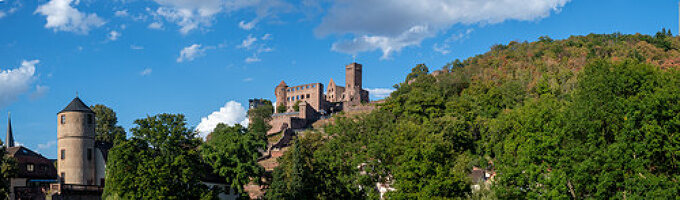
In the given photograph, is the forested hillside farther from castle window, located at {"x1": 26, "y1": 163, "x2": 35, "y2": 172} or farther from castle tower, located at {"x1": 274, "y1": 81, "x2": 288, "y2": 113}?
castle tower, located at {"x1": 274, "y1": 81, "x2": 288, "y2": 113}

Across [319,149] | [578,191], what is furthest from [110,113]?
[578,191]

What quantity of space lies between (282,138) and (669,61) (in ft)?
172

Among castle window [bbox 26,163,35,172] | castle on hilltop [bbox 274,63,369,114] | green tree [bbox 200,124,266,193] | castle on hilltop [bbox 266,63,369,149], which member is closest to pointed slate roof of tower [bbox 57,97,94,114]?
castle window [bbox 26,163,35,172]

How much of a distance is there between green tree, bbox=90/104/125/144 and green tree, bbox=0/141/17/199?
28.5m

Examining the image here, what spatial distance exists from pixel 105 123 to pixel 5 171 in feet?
114

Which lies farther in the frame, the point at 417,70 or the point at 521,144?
the point at 417,70

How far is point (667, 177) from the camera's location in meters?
35.2

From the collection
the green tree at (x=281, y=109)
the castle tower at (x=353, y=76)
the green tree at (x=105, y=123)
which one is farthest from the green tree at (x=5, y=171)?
the castle tower at (x=353, y=76)

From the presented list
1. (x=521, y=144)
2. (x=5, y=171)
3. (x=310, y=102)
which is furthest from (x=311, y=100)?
(x=521, y=144)

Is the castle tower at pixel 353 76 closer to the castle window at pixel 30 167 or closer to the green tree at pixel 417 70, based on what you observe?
the green tree at pixel 417 70

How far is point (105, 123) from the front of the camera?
261ft

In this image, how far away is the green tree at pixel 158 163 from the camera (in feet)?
132

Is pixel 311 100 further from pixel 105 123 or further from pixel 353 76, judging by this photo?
pixel 105 123

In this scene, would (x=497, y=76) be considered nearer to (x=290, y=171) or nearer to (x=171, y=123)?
(x=290, y=171)
